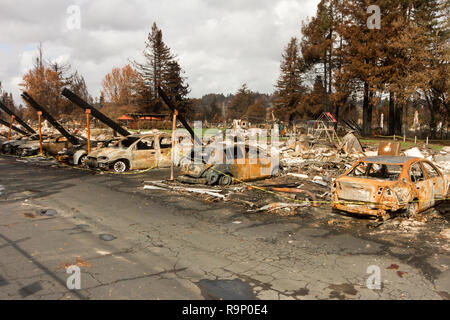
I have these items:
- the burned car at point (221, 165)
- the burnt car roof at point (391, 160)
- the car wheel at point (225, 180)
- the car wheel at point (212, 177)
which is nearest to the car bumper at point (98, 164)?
the burned car at point (221, 165)

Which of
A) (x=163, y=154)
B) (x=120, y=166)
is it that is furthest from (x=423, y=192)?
(x=120, y=166)

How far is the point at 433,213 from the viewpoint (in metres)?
8.09

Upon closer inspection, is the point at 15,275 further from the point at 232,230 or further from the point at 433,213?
the point at 433,213

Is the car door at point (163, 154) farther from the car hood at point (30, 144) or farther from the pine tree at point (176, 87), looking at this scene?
the pine tree at point (176, 87)

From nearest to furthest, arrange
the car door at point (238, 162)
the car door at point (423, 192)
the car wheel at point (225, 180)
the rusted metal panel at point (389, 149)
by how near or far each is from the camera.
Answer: the car door at point (423, 192) → the car wheel at point (225, 180) → the car door at point (238, 162) → the rusted metal panel at point (389, 149)

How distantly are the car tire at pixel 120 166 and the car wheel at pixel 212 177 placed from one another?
486cm

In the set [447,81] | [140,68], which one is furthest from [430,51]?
[140,68]

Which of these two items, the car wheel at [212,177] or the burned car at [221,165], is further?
the burned car at [221,165]

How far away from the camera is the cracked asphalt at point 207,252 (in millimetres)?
4531

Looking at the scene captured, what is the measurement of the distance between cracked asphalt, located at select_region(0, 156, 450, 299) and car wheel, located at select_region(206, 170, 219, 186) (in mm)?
1884

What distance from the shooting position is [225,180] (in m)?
11.6

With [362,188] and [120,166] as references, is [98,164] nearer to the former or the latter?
[120,166]

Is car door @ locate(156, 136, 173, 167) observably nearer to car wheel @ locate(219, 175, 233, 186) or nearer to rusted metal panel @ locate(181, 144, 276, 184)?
rusted metal panel @ locate(181, 144, 276, 184)
